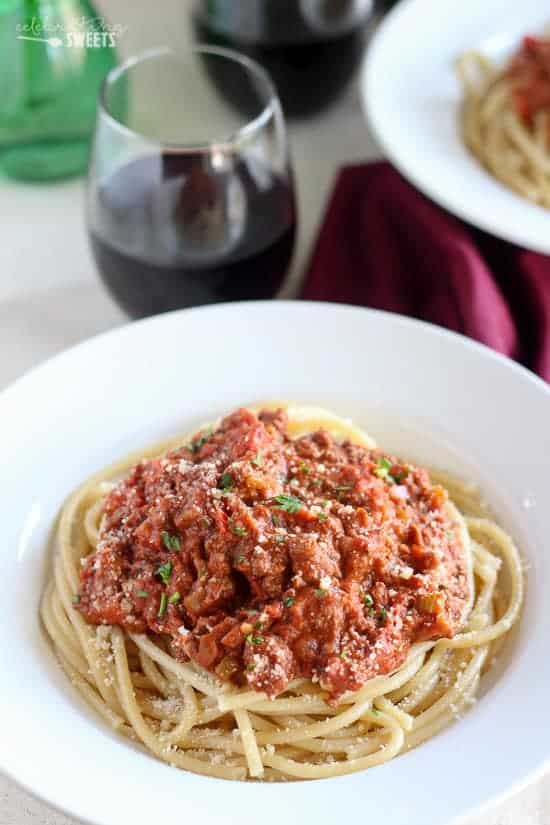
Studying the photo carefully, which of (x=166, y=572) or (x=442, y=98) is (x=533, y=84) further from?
(x=166, y=572)

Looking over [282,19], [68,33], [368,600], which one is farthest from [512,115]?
[368,600]

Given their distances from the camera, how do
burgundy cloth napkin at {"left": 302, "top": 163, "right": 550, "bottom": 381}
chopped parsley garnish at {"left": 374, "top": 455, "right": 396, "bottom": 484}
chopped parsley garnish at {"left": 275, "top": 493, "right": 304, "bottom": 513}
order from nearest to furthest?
chopped parsley garnish at {"left": 275, "top": 493, "right": 304, "bottom": 513} < chopped parsley garnish at {"left": 374, "top": 455, "right": 396, "bottom": 484} < burgundy cloth napkin at {"left": 302, "top": 163, "right": 550, "bottom": 381}

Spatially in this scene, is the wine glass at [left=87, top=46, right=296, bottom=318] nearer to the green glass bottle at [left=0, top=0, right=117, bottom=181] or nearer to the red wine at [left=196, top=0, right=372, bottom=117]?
the green glass bottle at [left=0, top=0, right=117, bottom=181]

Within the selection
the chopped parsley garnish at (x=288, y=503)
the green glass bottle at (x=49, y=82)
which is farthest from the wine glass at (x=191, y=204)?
the chopped parsley garnish at (x=288, y=503)

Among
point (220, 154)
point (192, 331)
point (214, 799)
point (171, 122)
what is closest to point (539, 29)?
point (171, 122)

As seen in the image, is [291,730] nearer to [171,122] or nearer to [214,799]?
[214,799]

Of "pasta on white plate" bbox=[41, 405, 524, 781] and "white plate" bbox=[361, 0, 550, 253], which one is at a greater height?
"white plate" bbox=[361, 0, 550, 253]

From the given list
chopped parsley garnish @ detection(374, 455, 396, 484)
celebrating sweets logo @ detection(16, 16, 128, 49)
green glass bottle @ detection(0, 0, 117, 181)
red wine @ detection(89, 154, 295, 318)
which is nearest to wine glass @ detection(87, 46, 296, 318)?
red wine @ detection(89, 154, 295, 318)

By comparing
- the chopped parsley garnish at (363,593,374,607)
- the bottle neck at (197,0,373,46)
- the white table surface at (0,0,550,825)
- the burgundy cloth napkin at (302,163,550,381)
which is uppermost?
the bottle neck at (197,0,373,46)
